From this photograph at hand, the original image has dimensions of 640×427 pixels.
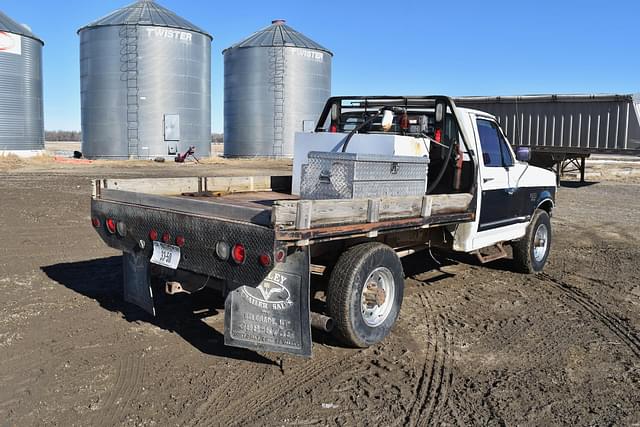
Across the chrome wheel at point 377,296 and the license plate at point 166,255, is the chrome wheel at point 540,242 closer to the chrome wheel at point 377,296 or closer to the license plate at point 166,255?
the chrome wheel at point 377,296

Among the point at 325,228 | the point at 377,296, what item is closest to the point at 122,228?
the point at 325,228

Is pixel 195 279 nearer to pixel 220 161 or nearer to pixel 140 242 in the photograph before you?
pixel 140 242

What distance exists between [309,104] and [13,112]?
17.5m

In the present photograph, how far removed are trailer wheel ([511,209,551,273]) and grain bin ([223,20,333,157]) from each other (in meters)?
30.2

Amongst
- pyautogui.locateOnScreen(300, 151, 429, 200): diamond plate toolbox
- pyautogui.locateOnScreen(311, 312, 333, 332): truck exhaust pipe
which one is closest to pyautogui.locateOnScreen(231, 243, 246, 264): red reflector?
pyautogui.locateOnScreen(311, 312, 333, 332): truck exhaust pipe

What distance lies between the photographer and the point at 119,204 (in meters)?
5.30

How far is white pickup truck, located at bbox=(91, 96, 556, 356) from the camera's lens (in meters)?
4.33

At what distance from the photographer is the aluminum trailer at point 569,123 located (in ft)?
64.5

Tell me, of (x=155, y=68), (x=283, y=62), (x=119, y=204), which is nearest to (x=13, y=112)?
(x=155, y=68)

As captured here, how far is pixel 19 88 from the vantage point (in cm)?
3069

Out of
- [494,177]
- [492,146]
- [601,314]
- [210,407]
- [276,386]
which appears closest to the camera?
[210,407]

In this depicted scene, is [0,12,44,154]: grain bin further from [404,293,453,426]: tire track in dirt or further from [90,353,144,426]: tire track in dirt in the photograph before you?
[404,293,453,426]: tire track in dirt

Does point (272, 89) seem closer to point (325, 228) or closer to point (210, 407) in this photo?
point (325, 228)

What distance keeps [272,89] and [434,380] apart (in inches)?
1388
